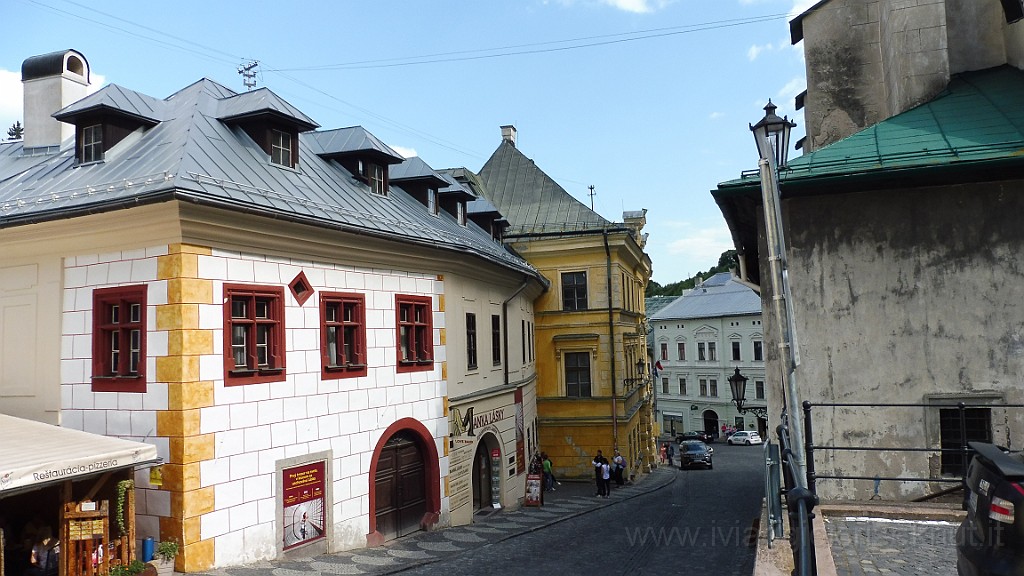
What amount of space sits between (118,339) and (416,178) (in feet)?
33.0

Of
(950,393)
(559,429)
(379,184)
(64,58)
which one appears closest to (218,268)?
(379,184)

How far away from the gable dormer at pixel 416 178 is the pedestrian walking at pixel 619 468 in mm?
14391

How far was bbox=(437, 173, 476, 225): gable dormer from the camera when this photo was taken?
24125 millimetres

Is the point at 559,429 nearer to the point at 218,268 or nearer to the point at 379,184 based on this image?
the point at 379,184

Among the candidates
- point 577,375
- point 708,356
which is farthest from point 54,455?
point 708,356

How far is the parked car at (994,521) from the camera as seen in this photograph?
4570 mm

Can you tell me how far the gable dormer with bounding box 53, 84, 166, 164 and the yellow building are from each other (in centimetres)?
1990

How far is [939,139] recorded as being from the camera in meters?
11.5

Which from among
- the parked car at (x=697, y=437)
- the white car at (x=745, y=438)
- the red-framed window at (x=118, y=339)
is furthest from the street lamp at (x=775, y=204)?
the parked car at (x=697, y=437)

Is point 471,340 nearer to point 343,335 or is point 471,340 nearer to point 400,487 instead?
point 400,487

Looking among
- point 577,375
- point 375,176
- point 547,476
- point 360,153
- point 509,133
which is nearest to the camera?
point 360,153

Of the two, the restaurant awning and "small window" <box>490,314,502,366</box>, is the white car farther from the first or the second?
Result: the restaurant awning

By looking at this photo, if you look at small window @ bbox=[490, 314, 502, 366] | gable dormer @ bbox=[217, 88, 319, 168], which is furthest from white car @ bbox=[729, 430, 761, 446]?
gable dormer @ bbox=[217, 88, 319, 168]

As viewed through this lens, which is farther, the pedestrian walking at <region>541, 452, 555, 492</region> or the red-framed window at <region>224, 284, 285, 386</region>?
the pedestrian walking at <region>541, 452, 555, 492</region>
